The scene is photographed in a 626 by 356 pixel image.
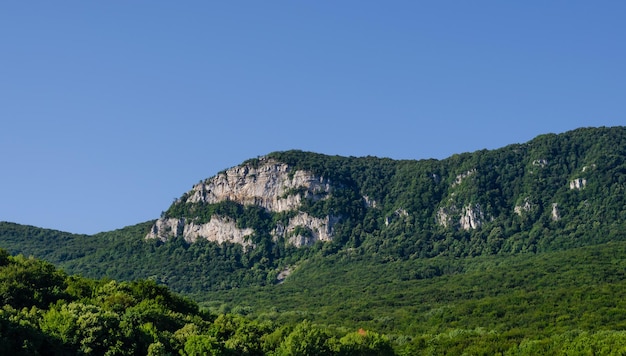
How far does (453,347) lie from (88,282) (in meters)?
43.0

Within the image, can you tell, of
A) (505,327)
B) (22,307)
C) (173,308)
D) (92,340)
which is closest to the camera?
(92,340)

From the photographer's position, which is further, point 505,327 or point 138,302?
point 505,327

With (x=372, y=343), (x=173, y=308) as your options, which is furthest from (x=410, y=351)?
(x=173, y=308)

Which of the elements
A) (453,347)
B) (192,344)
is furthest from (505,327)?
(192,344)

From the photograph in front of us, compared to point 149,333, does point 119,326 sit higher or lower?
higher

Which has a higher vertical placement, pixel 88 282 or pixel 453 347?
pixel 88 282

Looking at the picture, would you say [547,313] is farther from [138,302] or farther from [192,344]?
[192,344]

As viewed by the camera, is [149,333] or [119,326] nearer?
[119,326]

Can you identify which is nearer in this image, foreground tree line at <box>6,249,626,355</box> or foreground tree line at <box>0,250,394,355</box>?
foreground tree line at <box>0,250,394,355</box>

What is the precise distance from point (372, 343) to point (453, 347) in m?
17.7

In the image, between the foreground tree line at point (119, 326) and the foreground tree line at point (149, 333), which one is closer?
the foreground tree line at point (119, 326)

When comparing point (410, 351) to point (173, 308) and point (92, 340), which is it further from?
point (92, 340)

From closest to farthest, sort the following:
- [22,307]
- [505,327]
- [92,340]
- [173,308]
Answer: [92,340] < [22,307] < [173,308] < [505,327]

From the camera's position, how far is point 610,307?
472ft
